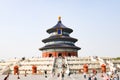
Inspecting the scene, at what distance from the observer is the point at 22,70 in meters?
48.5

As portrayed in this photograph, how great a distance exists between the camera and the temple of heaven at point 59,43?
71062 mm

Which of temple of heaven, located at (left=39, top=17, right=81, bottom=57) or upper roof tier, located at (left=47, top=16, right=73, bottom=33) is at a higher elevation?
→ upper roof tier, located at (left=47, top=16, right=73, bottom=33)

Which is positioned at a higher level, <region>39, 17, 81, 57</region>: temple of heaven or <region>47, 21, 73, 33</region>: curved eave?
<region>47, 21, 73, 33</region>: curved eave

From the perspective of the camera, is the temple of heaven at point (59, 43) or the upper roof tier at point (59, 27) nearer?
the temple of heaven at point (59, 43)

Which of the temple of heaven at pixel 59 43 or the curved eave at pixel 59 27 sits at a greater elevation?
the curved eave at pixel 59 27

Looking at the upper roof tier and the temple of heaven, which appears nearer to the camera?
the temple of heaven

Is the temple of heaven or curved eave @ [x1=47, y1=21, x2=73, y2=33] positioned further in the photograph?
curved eave @ [x1=47, y1=21, x2=73, y2=33]

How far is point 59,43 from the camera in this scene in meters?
72.6

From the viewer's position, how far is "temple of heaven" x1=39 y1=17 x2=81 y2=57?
71.1 m

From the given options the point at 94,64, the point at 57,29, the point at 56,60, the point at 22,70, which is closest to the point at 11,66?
the point at 22,70

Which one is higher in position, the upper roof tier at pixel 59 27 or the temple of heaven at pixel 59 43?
the upper roof tier at pixel 59 27

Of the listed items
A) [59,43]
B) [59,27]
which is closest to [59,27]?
[59,27]

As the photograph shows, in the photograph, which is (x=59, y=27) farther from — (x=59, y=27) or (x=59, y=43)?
(x=59, y=43)

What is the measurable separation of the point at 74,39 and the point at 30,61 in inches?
911
